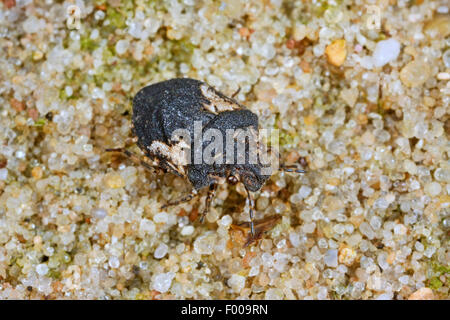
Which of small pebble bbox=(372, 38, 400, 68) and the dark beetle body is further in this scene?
small pebble bbox=(372, 38, 400, 68)

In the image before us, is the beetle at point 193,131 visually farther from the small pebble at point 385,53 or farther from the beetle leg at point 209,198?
→ the small pebble at point 385,53

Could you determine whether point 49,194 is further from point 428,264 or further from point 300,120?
point 428,264

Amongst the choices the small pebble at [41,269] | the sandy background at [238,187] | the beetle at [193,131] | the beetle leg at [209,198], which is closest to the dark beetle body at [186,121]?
the beetle at [193,131]

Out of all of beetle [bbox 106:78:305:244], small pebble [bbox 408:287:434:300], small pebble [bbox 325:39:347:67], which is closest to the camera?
beetle [bbox 106:78:305:244]

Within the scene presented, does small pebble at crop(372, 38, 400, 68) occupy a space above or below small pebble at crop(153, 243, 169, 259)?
above

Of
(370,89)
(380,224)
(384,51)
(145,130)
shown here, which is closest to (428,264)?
(380,224)

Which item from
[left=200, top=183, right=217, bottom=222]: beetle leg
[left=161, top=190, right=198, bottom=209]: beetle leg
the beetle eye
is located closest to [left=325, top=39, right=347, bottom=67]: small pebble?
the beetle eye

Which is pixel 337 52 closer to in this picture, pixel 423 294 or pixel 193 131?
pixel 193 131

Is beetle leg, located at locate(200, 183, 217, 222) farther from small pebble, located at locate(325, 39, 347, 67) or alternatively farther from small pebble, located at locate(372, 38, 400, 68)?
small pebble, located at locate(372, 38, 400, 68)
